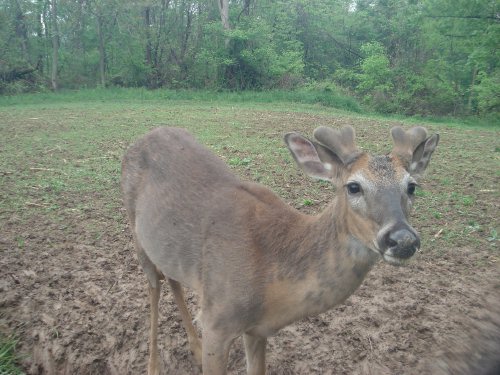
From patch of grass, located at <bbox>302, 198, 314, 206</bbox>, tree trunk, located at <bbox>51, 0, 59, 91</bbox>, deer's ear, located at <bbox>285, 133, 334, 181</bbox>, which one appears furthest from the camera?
tree trunk, located at <bbox>51, 0, 59, 91</bbox>

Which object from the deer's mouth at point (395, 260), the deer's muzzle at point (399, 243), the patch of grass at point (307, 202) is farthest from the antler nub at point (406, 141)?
the patch of grass at point (307, 202)

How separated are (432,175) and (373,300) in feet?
15.6

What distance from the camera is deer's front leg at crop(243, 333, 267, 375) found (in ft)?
12.6

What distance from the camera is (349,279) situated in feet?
10.4

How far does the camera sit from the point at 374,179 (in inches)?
125

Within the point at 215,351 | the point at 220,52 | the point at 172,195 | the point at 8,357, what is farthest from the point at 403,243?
the point at 220,52

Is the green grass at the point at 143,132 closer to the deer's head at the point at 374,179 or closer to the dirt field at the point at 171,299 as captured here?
the dirt field at the point at 171,299

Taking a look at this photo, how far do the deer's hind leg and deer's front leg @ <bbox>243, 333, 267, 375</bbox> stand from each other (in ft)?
2.11

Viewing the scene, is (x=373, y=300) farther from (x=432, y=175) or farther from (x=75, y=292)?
(x=432, y=175)

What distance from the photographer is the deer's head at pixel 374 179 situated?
2846 mm

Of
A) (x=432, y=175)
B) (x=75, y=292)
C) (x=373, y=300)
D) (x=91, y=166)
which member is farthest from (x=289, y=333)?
(x=91, y=166)

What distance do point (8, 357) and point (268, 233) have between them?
8.77 ft

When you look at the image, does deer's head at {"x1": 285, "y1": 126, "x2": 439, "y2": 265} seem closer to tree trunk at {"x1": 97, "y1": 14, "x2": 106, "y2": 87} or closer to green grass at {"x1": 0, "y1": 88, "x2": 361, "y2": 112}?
green grass at {"x1": 0, "y1": 88, "x2": 361, "y2": 112}

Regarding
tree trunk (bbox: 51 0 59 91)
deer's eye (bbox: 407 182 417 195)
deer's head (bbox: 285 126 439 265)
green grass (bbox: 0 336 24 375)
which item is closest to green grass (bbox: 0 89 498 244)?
green grass (bbox: 0 336 24 375)
